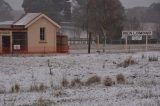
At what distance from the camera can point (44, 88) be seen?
17.5 m

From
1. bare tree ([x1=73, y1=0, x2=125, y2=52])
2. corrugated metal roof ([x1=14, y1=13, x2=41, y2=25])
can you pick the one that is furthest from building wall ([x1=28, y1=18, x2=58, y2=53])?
bare tree ([x1=73, y1=0, x2=125, y2=52])

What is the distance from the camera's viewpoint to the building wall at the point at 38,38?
46594mm

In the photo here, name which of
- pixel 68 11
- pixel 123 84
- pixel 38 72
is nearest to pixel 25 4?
pixel 68 11

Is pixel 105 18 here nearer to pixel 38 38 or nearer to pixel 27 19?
pixel 27 19

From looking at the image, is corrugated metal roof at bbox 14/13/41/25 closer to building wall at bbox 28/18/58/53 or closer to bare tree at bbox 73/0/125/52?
building wall at bbox 28/18/58/53

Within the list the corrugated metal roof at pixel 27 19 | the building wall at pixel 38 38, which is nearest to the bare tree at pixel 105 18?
the corrugated metal roof at pixel 27 19

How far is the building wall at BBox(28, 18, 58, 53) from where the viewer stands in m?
46.6

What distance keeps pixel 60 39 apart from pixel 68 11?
279ft

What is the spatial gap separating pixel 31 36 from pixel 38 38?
0.83 metres

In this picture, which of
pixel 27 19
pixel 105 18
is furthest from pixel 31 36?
pixel 105 18

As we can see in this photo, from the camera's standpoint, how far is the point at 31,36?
4662 centimetres

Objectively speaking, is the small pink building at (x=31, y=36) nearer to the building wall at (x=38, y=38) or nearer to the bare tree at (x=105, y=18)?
the building wall at (x=38, y=38)

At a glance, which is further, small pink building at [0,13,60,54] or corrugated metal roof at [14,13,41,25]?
corrugated metal roof at [14,13,41,25]

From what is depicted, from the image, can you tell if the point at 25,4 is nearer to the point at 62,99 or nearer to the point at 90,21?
the point at 90,21
